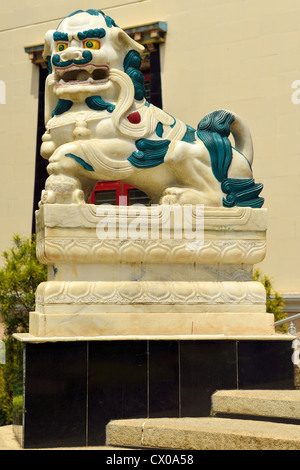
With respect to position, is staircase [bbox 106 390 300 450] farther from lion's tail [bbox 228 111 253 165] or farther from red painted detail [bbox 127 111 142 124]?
red painted detail [bbox 127 111 142 124]

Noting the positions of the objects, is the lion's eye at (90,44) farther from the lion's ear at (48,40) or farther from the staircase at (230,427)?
the staircase at (230,427)

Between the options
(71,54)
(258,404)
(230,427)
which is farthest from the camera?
(71,54)

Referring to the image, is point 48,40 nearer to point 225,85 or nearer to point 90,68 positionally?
point 90,68

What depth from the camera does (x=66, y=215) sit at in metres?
5.93

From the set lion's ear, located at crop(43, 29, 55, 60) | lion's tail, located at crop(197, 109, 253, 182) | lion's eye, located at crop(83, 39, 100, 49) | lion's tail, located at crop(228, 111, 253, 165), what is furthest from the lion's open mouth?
lion's tail, located at crop(228, 111, 253, 165)

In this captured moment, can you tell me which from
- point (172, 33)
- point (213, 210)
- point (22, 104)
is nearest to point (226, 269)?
point (213, 210)

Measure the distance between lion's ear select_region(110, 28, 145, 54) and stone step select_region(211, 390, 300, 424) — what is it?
345cm

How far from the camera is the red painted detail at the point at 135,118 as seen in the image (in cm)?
631

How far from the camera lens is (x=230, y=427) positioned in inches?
197

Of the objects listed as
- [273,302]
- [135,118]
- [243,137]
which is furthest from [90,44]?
[273,302]

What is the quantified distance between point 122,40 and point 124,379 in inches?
128

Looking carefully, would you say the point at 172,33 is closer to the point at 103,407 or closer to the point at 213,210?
the point at 213,210

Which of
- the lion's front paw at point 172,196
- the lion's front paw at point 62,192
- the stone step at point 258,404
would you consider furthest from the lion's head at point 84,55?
the stone step at point 258,404

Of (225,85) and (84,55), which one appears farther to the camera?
(225,85)
